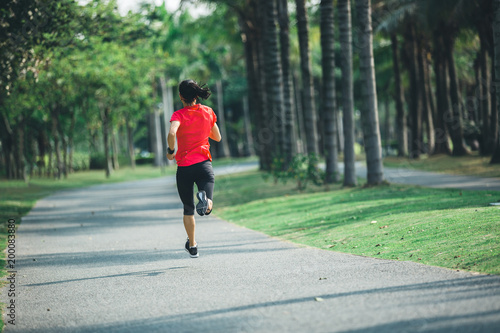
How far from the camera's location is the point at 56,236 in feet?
38.2

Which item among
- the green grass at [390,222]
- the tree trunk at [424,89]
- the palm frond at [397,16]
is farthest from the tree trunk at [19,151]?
the tree trunk at [424,89]

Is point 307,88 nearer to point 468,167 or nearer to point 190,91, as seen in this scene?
point 468,167

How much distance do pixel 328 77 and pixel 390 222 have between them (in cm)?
908

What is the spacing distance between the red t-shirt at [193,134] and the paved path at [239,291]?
1.34 metres

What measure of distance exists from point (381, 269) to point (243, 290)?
5.07 feet

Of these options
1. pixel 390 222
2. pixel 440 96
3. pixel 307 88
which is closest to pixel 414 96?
pixel 440 96

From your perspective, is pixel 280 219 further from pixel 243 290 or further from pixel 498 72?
pixel 243 290

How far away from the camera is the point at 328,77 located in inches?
703

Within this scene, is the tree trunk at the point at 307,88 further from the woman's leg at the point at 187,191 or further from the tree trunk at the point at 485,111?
the woman's leg at the point at 187,191

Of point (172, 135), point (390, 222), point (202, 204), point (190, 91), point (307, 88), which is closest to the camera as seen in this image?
point (172, 135)

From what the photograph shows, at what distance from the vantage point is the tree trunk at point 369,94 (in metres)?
15.3

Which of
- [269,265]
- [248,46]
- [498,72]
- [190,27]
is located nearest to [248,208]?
[498,72]

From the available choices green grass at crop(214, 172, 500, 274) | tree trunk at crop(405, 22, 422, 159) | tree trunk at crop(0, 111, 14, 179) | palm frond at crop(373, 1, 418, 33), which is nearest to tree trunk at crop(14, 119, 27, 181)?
tree trunk at crop(0, 111, 14, 179)

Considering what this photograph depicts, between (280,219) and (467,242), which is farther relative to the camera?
(280,219)
